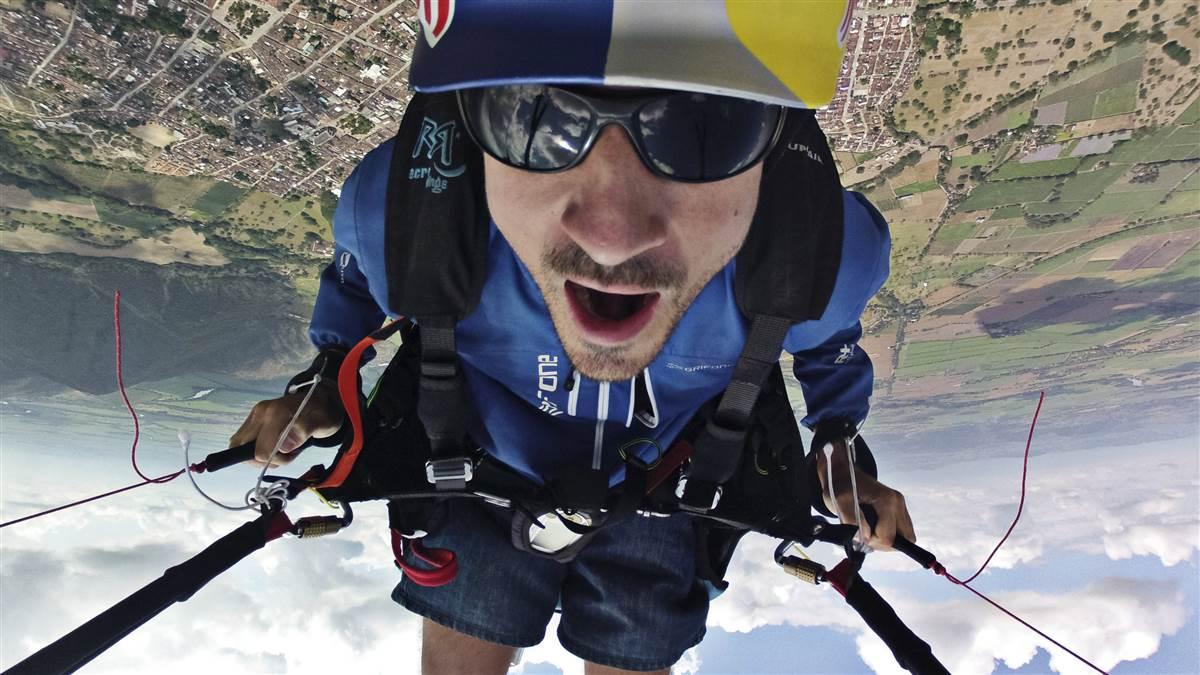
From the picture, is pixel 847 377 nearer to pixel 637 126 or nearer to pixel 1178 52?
pixel 637 126


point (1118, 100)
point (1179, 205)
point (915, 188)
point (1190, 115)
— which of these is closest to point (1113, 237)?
point (1179, 205)

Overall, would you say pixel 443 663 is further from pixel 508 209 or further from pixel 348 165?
pixel 348 165

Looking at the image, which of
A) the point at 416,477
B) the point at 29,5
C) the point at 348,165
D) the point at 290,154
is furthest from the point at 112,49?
the point at 416,477

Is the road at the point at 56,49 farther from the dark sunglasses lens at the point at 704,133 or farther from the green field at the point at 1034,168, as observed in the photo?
the green field at the point at 1034,168

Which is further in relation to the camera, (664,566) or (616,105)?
(664,566)

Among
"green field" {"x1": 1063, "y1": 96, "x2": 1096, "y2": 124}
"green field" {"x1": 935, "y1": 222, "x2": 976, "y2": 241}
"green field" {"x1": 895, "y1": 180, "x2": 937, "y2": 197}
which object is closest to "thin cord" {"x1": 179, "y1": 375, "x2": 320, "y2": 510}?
"green field" {"x1": 895, "y1": 180, "x2": 937, "y2": 197}

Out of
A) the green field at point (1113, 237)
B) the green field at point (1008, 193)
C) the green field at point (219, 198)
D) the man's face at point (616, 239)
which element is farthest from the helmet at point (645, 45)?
the green field at point (1113, 237)
